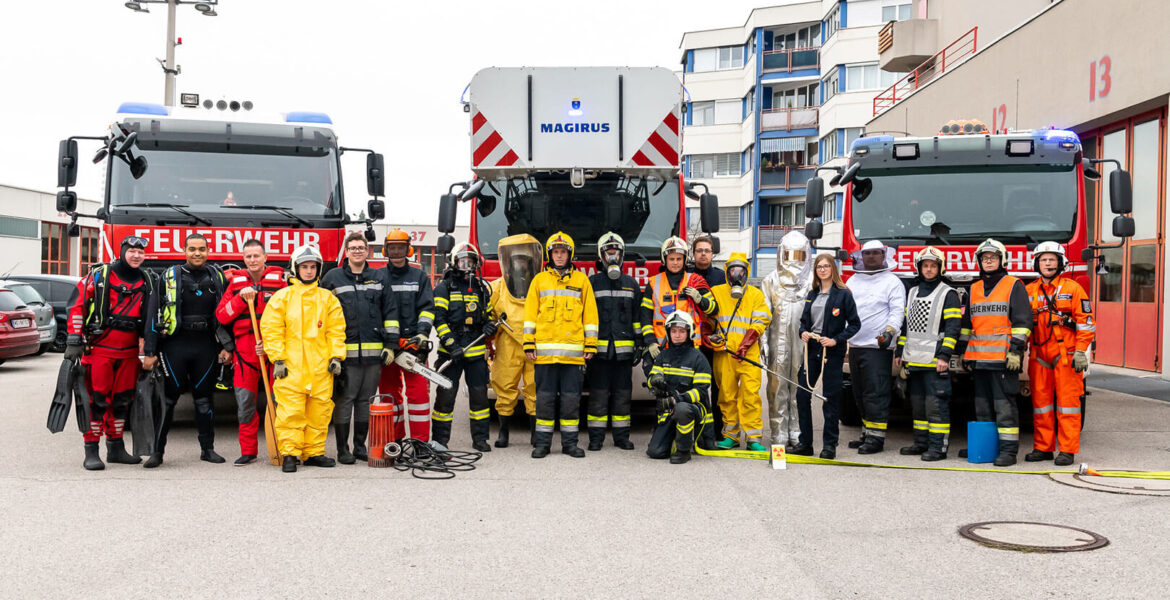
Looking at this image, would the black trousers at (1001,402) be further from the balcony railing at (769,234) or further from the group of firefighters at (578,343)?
the balcony railing at (769,234)

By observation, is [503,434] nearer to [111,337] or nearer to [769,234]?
[111,337]

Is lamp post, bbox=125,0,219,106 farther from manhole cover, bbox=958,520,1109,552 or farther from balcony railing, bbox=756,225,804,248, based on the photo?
balcony railing, bbox=756,225,804,248

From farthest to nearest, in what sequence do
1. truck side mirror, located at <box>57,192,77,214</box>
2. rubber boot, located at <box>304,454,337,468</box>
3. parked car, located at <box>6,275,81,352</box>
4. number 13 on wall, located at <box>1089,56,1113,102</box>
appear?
parked car, located at <box>6,275,81,352</box> → number 13 on wall, located at <box>1089,56,1113,102</box> → truck side mirror, located at <box>57,192,77,214</box> → rubber boot, located at <box>304,454,337,468</box>

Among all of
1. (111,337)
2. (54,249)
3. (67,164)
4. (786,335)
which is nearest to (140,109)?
(67,164)

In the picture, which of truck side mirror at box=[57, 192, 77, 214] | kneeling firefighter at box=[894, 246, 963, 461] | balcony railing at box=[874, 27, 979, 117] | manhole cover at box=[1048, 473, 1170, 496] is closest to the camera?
manhole cover at box=[1048, 473, 1170, 496]

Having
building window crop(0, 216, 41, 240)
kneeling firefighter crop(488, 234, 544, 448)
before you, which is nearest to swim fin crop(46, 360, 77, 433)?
kneeling firefighter crop(488, 234, 544, 448)

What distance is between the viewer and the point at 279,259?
9.94 m

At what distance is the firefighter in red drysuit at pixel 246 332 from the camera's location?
8.49 metres

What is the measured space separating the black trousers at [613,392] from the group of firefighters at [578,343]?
0.02m

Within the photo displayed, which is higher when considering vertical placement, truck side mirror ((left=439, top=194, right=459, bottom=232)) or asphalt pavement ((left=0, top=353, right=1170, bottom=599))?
truck side mirror ((left=439, top=194, right=459, bottom=232))

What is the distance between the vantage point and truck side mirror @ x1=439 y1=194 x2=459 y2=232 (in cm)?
1044

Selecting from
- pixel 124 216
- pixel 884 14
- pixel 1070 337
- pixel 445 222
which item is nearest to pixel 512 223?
pixel 445 222

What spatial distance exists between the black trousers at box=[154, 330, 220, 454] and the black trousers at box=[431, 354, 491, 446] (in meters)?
1.97

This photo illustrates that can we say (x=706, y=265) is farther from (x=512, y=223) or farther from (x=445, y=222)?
(x=445, y=222)
